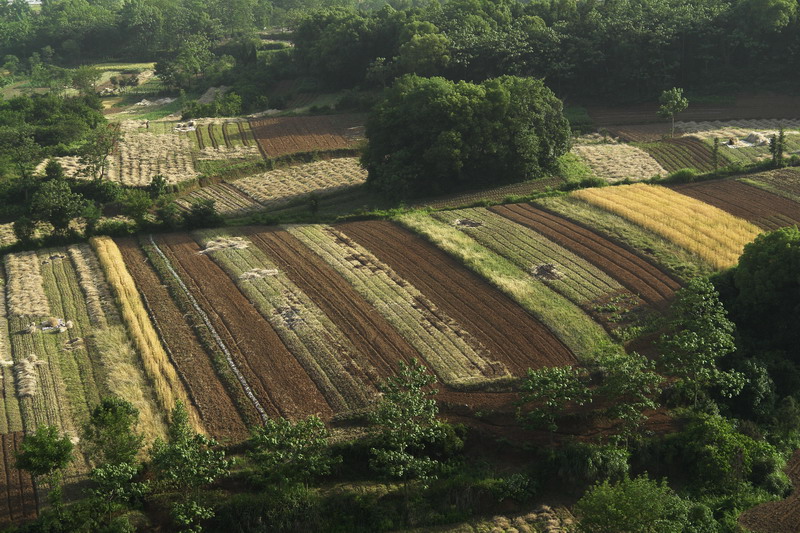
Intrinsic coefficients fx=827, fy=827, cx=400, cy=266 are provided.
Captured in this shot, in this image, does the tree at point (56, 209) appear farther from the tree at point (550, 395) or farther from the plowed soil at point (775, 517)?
the plowed soil at point (775, 517)

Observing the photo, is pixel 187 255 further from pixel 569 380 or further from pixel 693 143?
pixel 693 143

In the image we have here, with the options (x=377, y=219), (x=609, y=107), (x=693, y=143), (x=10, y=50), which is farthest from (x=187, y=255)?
(x=10, y=50)

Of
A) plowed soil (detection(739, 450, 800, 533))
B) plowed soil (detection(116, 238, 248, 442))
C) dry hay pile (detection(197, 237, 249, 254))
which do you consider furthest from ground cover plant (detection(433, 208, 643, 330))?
plowed soil (detection(116, 238, 248, 442))

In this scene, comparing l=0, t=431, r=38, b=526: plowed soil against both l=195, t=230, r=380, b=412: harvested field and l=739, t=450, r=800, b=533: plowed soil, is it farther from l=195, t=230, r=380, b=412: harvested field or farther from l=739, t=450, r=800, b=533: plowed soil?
l=739, t=450, r=800, b=533: plowed soil

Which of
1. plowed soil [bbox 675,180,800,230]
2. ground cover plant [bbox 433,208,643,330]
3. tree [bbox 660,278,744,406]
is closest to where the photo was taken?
tree [bbox 660,278,744,406]

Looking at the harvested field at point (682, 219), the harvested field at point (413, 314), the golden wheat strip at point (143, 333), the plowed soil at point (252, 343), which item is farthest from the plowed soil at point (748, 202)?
the golden wheat strip at point (143, 333)

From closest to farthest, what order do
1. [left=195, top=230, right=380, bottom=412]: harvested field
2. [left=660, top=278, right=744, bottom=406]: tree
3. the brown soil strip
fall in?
[left=660, top=278, right=744, bottom=406]: tree
[left=195, top=230, right=380, bottom=412]: harvested field
the brown soil strip
